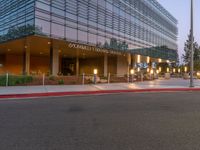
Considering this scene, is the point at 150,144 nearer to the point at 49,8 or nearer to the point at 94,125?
the point at 94,125

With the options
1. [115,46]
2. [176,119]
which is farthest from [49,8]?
[176,119]

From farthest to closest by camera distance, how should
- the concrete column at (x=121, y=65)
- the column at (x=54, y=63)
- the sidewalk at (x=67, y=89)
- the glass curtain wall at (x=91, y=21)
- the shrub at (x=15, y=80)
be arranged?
the concrete column at (x=121, y=65) < the column at (x=54, y=63) < the glass curtain wall at (x=91, y=21) < the shrub at (x=15, y=80) < the sidewalk at (x=67, y=89)

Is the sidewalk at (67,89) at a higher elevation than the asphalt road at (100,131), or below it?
higher

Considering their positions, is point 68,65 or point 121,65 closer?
point 121,65

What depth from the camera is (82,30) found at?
36.8 m

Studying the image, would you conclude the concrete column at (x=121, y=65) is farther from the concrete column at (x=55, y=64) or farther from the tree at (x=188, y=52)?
the tree at (x=188, y=52)

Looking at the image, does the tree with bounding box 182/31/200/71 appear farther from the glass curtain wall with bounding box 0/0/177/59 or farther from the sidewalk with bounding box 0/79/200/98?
the sidewalk with bounding box 0/79/200/98

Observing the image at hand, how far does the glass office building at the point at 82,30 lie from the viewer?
1249 inches

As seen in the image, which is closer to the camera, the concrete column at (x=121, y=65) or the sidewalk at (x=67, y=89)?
the sidewalk at (x=67, y=89)

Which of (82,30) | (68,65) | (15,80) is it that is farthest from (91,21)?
(68,65)

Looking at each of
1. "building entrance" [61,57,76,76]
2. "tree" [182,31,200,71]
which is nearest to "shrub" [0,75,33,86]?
"building entrance" [61,57,76,76]

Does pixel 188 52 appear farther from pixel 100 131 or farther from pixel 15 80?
pixel 100 131

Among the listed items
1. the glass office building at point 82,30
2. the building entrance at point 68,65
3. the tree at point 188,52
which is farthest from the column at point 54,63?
the tree at point 188,52

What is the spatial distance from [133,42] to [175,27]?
103 ft
